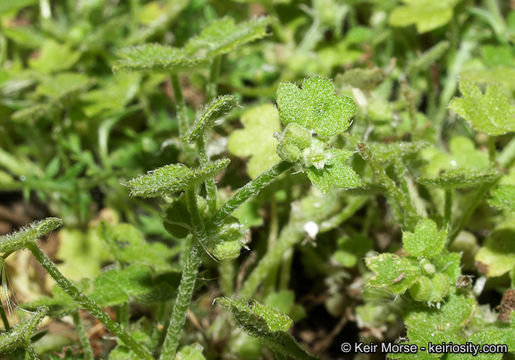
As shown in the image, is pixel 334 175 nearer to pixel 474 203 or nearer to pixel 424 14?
pixel 474 203

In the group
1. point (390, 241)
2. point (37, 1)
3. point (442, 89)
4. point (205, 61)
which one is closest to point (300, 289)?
point (390, 241)

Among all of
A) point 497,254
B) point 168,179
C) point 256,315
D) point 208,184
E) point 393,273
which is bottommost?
point 497,254

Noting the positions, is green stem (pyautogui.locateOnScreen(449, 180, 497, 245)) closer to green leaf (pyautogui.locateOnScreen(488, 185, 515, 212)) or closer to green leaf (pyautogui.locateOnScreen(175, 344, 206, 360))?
green leaf (pyautogui.locateOnScreen(488, 185, 515, 212))

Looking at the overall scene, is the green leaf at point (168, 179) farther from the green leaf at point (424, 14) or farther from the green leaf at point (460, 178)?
the green leaf at point (424, 14)

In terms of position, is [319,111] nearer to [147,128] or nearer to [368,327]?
[368,327]

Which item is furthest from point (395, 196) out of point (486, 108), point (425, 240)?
point (486, 108)
